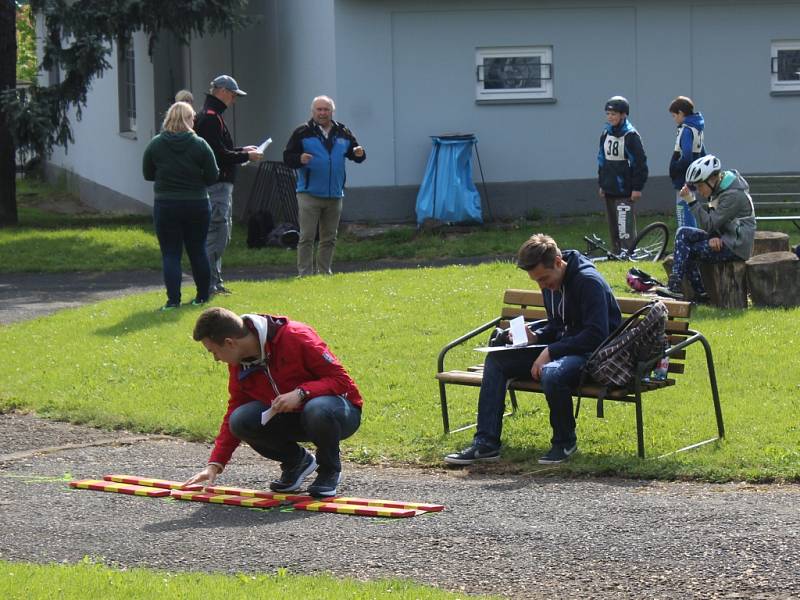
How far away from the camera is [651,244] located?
1723 centimetres

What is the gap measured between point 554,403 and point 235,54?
17.4 metres

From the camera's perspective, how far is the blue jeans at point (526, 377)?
8477mm

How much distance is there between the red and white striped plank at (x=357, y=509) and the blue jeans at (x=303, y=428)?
33cm

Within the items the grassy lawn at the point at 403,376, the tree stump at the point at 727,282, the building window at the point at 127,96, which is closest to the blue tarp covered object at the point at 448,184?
the grassy lawn at the point at 403,376

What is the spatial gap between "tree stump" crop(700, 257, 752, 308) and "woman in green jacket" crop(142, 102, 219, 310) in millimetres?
4702

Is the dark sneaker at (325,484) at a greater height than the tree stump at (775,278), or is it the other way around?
the tree stump at (775,278)

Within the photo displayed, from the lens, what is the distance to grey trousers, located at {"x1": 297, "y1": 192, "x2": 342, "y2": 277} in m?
15.9

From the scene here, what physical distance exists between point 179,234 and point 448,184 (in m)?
7.54

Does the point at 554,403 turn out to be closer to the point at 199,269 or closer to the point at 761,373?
the point at 761,373

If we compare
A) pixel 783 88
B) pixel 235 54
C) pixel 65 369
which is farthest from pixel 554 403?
pixel 235 54

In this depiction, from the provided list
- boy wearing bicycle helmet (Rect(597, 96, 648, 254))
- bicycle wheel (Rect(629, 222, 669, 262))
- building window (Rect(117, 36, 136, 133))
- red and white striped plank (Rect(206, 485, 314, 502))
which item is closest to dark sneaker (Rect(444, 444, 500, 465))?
red and white striped plank (Rect(206, 485, 314, 502))

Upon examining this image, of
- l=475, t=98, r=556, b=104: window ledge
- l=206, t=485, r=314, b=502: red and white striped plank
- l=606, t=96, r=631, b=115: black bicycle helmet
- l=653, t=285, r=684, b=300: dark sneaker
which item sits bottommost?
l=206, t=485, r=314, b=502: red and white striped plank

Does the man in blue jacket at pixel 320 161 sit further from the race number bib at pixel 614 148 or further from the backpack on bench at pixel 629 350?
the backpack on bench at pixel 629 350

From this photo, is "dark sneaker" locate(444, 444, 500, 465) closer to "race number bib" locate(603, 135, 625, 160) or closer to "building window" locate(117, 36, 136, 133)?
"race number bib" locate(603, 135, 625, 160)
